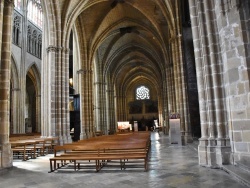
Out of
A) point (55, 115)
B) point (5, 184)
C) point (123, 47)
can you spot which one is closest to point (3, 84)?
point (5, 184)

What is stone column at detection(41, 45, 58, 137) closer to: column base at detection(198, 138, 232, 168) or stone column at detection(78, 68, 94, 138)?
stone column at detection(78, 68, 94, 138)

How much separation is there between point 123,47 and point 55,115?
1872 centimetres

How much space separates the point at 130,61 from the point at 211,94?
3116 centimetres

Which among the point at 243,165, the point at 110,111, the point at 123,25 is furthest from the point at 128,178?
the point at 110,111

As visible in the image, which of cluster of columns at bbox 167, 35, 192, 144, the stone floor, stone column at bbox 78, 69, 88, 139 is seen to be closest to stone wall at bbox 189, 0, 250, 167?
the stone floor

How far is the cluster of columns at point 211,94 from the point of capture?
633 cm

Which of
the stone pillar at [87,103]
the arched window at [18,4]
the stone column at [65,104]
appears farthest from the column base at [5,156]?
the arched window at [18,4]

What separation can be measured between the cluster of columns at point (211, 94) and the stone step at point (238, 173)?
0.43 metres

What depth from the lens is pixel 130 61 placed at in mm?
37281

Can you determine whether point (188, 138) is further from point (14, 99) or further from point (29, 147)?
point (14, 99)

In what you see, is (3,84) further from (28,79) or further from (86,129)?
(28,79)

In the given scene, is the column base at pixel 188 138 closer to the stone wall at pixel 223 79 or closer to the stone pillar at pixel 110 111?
the stone wall at pixel 223 79

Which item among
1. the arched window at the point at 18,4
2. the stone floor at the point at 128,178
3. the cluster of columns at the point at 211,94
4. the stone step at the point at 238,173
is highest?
the arched window at the point at 18,4

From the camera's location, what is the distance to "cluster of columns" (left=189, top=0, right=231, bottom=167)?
6332 millimetres
